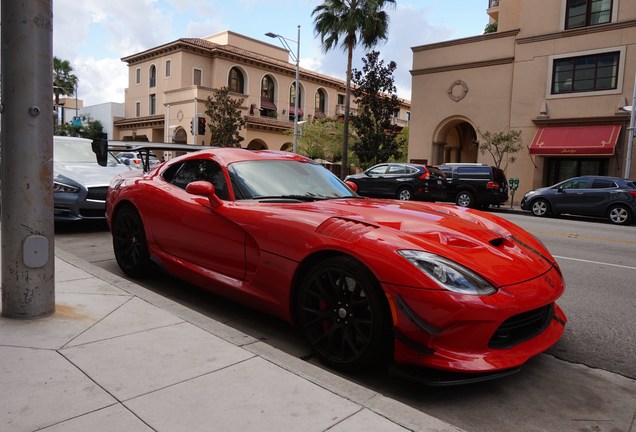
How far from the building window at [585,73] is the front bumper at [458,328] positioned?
23.6 m

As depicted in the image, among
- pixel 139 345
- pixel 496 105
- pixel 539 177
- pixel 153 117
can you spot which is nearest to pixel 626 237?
pixel 139 345

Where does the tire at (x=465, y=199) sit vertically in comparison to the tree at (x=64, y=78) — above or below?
below

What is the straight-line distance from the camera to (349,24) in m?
27.0

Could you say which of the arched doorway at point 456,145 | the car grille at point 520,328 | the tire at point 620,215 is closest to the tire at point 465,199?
the tire at point 620,215

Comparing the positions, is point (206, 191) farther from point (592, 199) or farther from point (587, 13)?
point (587, 13)

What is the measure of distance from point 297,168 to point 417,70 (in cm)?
2580

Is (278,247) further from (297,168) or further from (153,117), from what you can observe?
(153,117)

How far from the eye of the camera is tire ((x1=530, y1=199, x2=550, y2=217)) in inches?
680

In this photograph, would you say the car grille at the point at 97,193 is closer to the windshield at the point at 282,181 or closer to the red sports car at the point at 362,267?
the red sports car at the point at 362,267

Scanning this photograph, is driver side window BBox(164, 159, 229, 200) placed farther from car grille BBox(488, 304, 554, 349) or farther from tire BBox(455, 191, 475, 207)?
tire BBox(455, 191, 475, 207)

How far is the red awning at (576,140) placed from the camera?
21.5m

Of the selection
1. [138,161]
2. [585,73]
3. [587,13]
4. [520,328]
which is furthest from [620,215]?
[138,161]

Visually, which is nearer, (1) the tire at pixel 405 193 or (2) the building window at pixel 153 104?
(1) the tire at pixel 405 193

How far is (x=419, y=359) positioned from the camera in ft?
9.46
